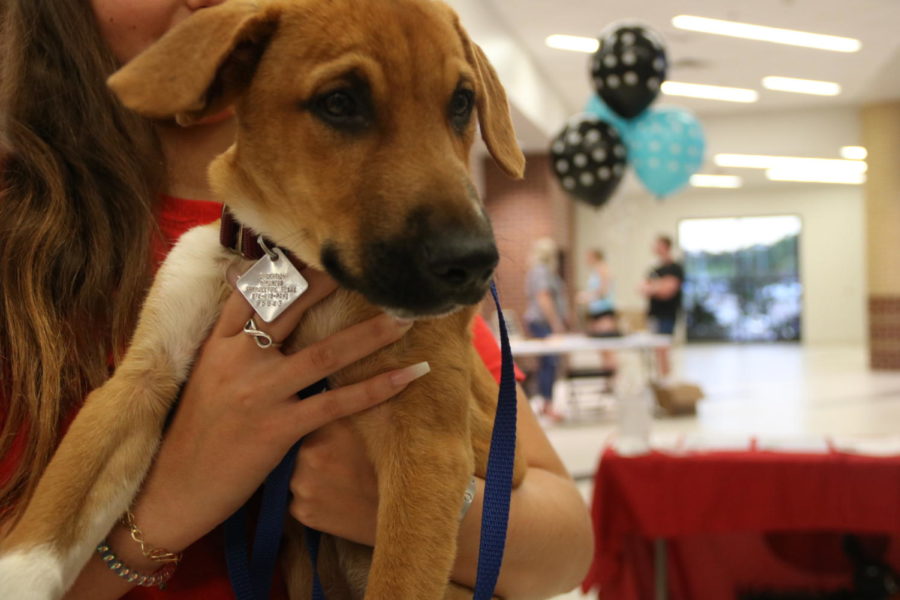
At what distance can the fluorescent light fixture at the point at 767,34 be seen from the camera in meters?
10.1

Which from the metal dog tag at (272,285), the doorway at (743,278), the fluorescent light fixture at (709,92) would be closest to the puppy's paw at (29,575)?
the metal dog tag at (272,285)

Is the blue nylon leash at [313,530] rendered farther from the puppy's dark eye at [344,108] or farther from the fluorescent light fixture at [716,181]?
the fluorescent light fixture at [716,181]

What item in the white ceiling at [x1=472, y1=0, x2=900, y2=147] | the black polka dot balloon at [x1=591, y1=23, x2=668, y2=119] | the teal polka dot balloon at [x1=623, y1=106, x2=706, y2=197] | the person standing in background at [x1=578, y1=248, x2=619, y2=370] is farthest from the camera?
the person standing in background at [x1=578, y1=248, x2=619, y2=370]

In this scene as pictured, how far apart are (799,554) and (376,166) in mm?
2914

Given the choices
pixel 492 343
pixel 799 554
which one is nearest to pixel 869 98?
pixel 799 554

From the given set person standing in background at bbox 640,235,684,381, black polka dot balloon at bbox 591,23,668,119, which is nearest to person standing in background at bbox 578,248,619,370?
person standing in background at bbox 640,235,684,381

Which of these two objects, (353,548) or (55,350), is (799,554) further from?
(55,350)

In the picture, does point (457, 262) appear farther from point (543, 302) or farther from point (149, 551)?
point (543, 302)

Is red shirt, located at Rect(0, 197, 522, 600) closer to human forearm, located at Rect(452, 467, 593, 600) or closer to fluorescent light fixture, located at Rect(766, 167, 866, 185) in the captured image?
human forearm, located at Rect(452, 467, 593, 600)

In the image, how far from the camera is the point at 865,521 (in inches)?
125

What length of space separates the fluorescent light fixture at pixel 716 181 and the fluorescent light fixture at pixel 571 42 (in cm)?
820

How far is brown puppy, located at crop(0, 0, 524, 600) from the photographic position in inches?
44.4

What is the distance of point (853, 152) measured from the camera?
16141 mm

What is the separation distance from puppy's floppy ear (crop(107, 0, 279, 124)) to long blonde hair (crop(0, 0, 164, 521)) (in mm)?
329
